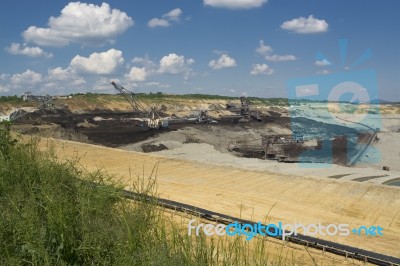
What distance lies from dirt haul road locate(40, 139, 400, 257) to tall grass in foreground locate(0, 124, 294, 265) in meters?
2.19

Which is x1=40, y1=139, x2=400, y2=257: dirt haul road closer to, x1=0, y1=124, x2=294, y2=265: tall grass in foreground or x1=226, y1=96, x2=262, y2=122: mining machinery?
x1=0, y1=124, x2=294, y2=265: tall grass in foreground

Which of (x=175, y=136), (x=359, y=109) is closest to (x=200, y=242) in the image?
(x=175, y=136)

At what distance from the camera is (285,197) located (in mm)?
11172

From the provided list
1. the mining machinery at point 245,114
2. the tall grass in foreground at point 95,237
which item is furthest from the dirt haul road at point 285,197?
the mining machinery at point 245,114

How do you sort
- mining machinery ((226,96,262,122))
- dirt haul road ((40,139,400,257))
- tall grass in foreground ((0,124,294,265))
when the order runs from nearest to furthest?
tall grass in foreground ((0,124,294,265))
dirt haul road ((40,139,400,257))
mining machinery ((226,96,262,122))

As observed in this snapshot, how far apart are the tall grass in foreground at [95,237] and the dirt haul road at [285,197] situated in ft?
7.18

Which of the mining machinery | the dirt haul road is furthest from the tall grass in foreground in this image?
the mining machinery

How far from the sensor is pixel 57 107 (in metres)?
67.4

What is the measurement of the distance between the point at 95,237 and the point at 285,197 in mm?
7039

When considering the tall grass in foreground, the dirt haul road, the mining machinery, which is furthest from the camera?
the mining machinery

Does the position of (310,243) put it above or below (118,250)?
below

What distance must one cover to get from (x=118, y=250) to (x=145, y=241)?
0.35 meters

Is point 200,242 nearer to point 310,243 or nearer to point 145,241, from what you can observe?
point 145,241

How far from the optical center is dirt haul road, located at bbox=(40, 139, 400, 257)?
911 cm
